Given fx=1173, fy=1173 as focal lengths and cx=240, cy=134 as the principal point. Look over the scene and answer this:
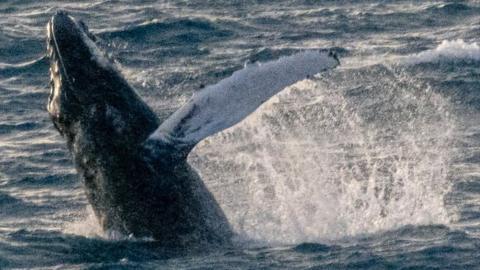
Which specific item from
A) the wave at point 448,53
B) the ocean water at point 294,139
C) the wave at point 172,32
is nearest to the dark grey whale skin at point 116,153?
the ocean water at point 294,139

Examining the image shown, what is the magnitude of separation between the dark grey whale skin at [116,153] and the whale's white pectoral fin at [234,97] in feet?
3.69

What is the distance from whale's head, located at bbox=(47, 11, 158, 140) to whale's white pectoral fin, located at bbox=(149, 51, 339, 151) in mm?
1280

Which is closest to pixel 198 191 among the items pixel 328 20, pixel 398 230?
pixel 398 230

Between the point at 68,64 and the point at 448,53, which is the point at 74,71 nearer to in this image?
the point at 68,64

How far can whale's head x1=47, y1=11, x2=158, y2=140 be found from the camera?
12.6m

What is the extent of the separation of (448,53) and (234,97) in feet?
47.5

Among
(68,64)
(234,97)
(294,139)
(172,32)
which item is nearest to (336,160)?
(294,139)

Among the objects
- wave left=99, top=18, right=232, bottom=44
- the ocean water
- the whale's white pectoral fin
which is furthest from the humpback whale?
wave left=99, top=18, right=232, bottom=44

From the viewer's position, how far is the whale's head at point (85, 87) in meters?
12.6

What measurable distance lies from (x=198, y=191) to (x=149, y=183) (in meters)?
0.61

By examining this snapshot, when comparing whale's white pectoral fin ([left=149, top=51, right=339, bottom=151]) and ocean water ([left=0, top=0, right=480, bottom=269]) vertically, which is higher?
whale's white pectoral fin ([left=149, top=51, right=339, bottom=151])

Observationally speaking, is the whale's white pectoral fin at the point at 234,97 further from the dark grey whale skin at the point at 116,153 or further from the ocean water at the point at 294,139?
the ocean water at the point at 294,139

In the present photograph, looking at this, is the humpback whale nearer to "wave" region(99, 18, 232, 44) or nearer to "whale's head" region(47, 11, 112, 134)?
"whale's head" region(47, 11, 112, 134)

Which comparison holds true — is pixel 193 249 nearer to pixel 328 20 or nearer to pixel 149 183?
pixel 149 183
